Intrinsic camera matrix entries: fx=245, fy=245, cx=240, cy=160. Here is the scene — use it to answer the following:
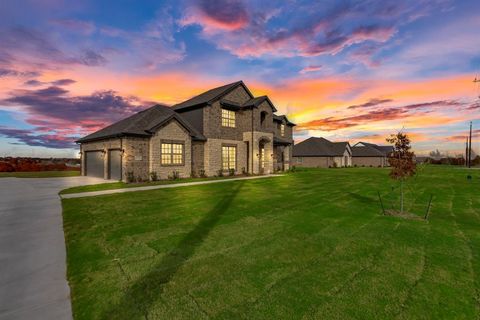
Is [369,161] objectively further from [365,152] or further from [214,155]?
[214,155]

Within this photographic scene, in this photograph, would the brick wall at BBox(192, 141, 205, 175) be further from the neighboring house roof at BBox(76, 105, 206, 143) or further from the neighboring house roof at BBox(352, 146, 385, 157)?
the neighboring house roof at BBox(352, 146, 385, 157)

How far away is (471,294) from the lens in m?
4.21

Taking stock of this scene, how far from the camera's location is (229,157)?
2769 centimetres

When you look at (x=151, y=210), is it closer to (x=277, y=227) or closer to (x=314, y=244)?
(x=277, y=227)

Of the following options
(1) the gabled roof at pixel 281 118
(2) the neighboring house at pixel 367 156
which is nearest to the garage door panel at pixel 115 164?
(1) the gabled roof at pixel 281 118

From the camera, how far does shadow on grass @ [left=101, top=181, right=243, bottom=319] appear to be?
144 inches

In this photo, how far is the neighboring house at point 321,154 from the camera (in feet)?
193

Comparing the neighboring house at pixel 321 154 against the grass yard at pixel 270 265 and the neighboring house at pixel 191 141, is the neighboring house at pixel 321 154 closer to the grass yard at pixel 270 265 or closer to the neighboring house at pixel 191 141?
the neighboring house at pixel 191 141

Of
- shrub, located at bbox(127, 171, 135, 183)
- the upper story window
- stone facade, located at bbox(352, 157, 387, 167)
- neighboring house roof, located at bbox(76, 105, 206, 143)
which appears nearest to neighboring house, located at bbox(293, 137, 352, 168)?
stone facade, located at bbox(352, 157, 387, 167)

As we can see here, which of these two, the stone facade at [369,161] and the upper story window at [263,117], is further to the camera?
the stone facade at [369,161]

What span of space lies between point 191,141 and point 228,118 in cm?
569

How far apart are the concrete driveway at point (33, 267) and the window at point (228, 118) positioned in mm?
19517

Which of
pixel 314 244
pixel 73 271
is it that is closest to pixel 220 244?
pixel 314 244

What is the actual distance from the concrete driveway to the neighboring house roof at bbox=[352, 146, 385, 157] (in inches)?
2967
